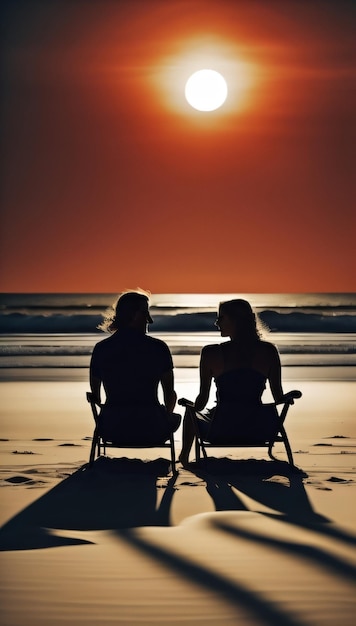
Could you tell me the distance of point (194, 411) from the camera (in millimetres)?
6215

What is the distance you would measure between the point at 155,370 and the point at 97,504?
1.25m

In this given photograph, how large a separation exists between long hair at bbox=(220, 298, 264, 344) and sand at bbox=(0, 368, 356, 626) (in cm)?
89

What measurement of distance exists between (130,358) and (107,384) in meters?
0.24

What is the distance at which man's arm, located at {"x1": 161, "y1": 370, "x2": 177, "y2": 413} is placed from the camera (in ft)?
20.3

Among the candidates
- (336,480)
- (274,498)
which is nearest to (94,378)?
(274,498)

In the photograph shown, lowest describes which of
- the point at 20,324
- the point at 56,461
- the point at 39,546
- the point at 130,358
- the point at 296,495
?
the point at 39,546

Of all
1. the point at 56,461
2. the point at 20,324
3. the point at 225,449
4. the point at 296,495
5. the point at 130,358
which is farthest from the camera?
the point at 20,324

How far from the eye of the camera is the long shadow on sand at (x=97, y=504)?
4289 mm

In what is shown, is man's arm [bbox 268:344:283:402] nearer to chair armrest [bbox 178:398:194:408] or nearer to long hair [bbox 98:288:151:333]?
chair armrest [bbox 178:398:194:408]

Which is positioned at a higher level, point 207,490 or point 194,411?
point 194,411

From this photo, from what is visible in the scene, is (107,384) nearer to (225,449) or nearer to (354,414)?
(225,449)

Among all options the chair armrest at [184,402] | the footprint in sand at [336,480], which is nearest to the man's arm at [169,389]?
the chair armrest at [184,402]

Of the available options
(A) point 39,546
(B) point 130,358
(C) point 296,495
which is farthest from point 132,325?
(A) point 39,546

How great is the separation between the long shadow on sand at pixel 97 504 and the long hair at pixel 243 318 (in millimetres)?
1040
